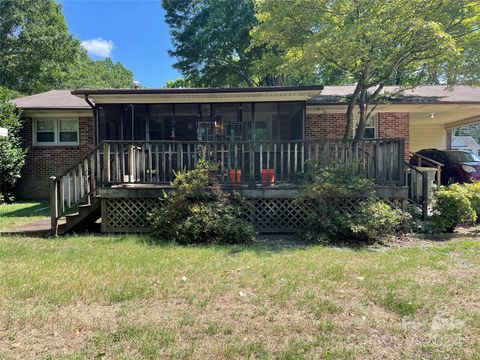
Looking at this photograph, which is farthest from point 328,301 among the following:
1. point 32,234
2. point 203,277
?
point 32,234

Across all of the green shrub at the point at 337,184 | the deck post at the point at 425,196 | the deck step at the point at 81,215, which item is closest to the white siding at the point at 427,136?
the deck post at the point at 425,196

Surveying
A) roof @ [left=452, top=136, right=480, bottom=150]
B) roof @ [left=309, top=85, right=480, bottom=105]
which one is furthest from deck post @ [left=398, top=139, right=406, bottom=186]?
roof @ [left=452, top=136, right=480, bottom=150]

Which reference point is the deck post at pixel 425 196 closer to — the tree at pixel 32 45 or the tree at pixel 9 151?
the tree at pixel 9 151

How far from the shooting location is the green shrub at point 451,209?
6.69 meters

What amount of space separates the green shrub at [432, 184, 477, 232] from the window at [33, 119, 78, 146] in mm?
12098

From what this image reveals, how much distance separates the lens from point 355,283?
165 inches

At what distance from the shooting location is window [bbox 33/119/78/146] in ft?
43.2

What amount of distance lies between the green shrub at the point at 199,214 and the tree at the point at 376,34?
152 inches

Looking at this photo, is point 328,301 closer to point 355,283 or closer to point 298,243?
point 355,283

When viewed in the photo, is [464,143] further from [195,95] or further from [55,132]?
[55,132]

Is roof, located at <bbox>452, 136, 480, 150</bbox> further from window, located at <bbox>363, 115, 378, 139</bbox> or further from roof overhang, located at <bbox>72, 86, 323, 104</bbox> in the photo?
roof overhang, located at <bbox>72, 86, 323, 104</bbox>

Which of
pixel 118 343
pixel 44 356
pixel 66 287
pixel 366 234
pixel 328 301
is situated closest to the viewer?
pixel 44 356

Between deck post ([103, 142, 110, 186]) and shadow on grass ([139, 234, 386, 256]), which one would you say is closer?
shadow on grass ([139, 234, 386, 256])

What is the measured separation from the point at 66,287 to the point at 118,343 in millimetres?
1506
